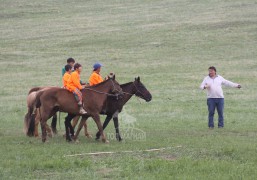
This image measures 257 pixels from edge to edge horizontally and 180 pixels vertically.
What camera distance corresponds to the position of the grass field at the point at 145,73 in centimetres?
1190

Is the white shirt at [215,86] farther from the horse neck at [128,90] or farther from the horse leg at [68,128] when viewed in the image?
the horse leg at [68,128]

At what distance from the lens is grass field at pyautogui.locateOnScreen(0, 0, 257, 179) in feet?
39.0

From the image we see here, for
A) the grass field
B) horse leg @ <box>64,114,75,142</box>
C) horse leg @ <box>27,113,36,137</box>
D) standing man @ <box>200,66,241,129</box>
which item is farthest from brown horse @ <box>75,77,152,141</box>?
standing man @ <box>200,66,241,129</box>

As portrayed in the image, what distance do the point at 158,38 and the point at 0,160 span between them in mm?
38498

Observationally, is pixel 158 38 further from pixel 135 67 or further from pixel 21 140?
pixel 21 140

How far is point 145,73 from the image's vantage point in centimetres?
3659

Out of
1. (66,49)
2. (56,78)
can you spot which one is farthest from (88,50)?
(56,78)

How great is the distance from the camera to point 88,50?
4653cm

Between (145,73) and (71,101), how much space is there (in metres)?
20.9

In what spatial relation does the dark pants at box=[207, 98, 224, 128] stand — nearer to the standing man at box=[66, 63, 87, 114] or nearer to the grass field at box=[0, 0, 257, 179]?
the grass field at box=[0, 0, 257, 179]

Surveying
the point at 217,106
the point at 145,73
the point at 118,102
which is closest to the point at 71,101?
the point at 118,102

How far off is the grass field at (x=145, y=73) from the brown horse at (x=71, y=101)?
0.70 metres

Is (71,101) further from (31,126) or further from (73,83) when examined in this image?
(31,126)

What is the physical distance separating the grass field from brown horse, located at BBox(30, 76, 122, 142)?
0.70m
